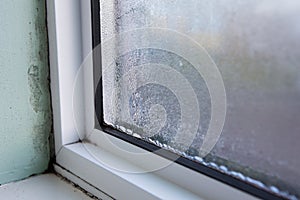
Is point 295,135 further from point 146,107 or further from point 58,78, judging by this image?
point 58,78

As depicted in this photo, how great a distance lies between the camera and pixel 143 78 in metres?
0.58

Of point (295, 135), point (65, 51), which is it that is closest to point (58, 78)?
point (65, 51)

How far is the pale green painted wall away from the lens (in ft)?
2.03

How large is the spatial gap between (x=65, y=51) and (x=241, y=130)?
0.36 meters

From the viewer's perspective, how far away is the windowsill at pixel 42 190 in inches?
23.3

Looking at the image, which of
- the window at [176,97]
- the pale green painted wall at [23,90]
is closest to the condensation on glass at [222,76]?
the window at [176,97]

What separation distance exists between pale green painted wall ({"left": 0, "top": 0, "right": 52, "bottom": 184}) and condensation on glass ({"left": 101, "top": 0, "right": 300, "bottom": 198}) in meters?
A: 0.12

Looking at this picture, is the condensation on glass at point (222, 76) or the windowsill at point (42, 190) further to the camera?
the windowsill at point (42, 190)

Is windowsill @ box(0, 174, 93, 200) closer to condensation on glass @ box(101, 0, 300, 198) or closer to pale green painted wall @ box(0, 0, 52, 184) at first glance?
pale green painted wall @ box(0, 0, 52, 184)

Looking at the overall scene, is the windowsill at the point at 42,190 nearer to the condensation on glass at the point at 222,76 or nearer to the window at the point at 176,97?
the window at the point at 176,97

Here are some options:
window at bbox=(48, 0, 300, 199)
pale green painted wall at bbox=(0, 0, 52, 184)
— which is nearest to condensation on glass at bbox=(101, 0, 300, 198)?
window at bbox=(48, 0, 300, 199)

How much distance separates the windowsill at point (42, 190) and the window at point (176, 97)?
0.8 inches

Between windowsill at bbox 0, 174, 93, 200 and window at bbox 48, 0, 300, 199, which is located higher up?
window at bbox 48, 0, 300, 199

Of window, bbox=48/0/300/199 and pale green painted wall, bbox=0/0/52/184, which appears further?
pale green painted wall, bbox=0/0/52/184
